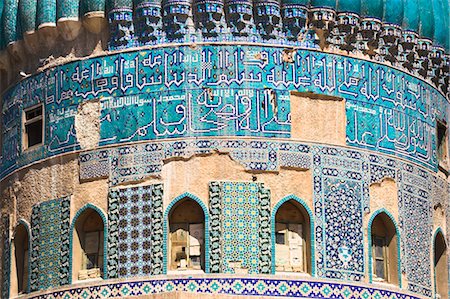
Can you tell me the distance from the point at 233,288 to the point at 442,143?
11.8 feet

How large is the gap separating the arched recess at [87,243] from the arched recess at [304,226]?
1712 mm

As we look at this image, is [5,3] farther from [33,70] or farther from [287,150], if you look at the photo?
[287,150]

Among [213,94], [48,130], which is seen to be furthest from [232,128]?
[48,130]

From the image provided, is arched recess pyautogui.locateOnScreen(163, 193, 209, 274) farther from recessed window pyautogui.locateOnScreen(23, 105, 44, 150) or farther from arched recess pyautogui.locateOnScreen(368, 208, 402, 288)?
recessed window pyautogui.locateOnScreen(23, 105, 44, 150)

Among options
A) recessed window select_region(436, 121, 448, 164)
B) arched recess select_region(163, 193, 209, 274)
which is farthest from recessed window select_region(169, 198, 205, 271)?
recessed window select_region(436, 121, 448, 164)

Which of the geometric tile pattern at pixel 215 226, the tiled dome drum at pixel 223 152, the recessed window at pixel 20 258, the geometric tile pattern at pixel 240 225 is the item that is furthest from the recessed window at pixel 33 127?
the geometric tile pattern at pixel 240 225

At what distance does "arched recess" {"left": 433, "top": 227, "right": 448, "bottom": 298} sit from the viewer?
2125cm

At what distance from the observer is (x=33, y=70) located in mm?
21297

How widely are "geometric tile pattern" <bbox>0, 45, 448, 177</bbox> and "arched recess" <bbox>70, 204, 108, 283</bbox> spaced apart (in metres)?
0.74

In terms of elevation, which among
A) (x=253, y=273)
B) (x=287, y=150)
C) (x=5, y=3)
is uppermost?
(x=5, y=3)

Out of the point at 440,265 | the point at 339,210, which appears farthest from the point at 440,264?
the point at 339,210

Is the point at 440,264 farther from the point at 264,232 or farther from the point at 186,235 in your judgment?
the point at 186,235

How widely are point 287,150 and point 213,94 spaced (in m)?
0.94

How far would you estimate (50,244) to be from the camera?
67.2 feet
